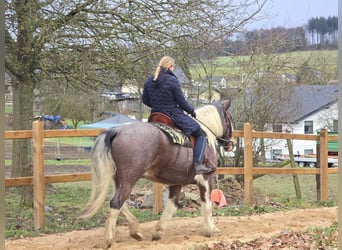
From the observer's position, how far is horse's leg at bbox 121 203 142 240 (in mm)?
3953

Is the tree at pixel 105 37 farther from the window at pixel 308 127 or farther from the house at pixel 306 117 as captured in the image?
the window at pixel 308 127

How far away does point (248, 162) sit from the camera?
6.18 meters

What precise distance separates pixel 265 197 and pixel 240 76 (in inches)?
64.4

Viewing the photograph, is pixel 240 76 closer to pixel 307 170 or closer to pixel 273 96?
pixel 273 96

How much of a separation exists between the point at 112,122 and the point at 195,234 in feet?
4.78

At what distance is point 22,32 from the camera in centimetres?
547

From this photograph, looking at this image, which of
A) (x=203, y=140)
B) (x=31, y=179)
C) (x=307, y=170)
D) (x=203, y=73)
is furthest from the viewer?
(x=307, y=170)

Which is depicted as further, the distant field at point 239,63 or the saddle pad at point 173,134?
the distant field at point 239,63

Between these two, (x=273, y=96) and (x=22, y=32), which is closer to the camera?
(x=22, y=32)

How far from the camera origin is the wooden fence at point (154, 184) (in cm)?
478

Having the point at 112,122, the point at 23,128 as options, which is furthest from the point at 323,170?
the point at 23,128

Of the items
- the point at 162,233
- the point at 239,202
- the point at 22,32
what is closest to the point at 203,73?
the point at 239,202

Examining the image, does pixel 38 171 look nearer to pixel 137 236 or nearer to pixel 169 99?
pixel 137 236

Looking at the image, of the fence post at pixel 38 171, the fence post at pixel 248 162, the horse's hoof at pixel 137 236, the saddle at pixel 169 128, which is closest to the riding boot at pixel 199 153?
the saddle at pixel 169 128
